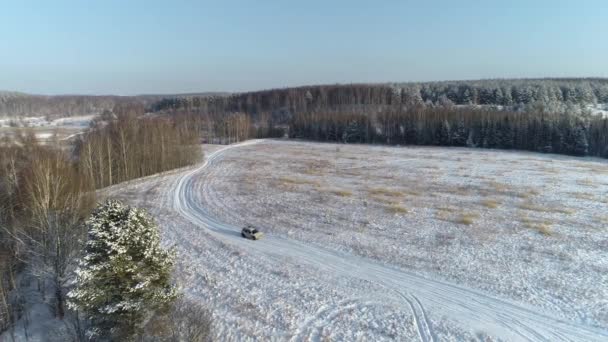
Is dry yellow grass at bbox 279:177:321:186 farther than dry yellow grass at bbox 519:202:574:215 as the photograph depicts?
Yes

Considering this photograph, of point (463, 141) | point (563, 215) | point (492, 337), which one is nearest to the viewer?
point (492, 337)

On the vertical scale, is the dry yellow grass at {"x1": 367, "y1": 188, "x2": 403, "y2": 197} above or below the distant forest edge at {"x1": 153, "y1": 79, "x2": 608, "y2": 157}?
below

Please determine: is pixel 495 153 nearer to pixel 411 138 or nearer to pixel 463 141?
pixel 463 141

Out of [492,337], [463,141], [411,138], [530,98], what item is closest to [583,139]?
[463,141]

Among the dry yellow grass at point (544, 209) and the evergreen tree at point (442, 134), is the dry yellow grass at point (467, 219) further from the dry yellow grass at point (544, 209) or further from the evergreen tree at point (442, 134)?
the evergreen tree at point (442, 134)

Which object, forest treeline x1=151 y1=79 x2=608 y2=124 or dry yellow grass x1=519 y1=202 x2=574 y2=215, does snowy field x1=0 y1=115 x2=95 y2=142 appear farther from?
dry yellow grass x1=519 y1=202 x2=574 y2=215

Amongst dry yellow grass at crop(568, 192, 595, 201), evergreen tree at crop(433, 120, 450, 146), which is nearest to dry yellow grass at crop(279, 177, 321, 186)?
dry yellow grass at crop(568, 192, 595, 201)
